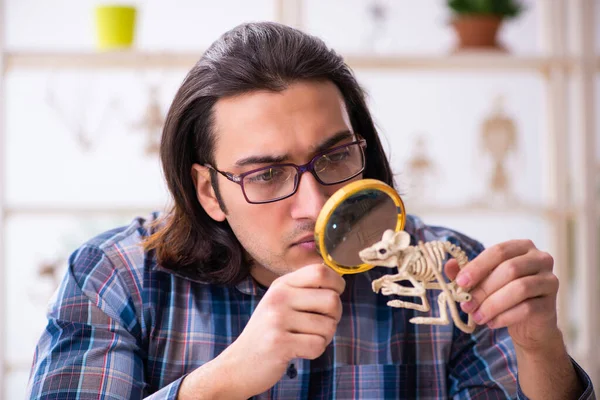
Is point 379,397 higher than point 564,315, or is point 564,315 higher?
point 379,397

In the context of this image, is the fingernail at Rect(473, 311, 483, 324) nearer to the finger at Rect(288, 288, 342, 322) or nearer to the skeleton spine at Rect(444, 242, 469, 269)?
the skeleton spine at Rect(444, 242, 469, 269)

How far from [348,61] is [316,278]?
2013 mm

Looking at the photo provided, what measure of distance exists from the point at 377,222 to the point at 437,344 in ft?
1.81

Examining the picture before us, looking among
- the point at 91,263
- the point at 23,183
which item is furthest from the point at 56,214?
the point at 91,263

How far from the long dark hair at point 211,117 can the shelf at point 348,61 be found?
1.31 m

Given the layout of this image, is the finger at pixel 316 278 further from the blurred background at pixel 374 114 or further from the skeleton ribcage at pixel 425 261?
the blurred background at pixel 374 114

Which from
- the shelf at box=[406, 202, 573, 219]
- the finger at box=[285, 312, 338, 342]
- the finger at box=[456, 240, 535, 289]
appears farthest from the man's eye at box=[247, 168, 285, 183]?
the shelf at box=[406, 202, 573, 219]

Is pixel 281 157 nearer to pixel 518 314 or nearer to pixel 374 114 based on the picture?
pixel 518 314

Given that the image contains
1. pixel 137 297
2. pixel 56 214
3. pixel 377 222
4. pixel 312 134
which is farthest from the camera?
pixel 56 214

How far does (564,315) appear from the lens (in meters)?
3.15

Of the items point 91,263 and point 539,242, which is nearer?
point 91,263

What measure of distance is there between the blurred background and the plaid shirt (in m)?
1.47

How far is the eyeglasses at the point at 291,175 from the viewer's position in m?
1.45

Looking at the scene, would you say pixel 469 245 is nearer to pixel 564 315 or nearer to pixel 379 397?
pixel 379 397
